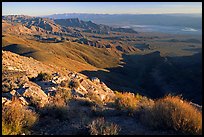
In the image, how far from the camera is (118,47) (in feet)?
573

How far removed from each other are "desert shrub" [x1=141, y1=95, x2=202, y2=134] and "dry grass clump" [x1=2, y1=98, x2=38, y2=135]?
111 inches

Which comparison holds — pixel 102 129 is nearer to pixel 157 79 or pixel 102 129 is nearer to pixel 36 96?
pixel 36 96

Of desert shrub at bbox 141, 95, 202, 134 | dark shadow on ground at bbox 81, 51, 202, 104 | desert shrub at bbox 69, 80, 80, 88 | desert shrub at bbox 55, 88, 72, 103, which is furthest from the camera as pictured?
dark shadow on ground at bbox 81, 51, 202, 104

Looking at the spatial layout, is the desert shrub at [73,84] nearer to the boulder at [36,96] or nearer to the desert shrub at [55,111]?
the boulder at [36,96]

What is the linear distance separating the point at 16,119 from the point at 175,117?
11.7 ft

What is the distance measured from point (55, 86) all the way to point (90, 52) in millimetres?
119751

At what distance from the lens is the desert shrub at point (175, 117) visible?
7863mm

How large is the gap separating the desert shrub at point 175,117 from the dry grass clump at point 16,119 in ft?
9.24

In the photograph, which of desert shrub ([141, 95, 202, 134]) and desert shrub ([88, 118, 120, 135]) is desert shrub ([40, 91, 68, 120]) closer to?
desert shrub ([88, 118, 120, 135])

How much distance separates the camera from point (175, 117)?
8.12m

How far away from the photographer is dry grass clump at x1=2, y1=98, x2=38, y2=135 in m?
7.64

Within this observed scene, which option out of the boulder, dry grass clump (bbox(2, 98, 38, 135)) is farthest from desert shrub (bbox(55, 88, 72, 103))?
dry grass clump (bbox(2, 98, 38, 135))

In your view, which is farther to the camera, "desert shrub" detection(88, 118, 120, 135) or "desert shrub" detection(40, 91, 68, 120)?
"desert shrub" detection(40, 91, 68, 120)

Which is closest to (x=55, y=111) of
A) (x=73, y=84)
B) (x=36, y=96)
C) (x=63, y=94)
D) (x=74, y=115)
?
(x=74, y=115)
